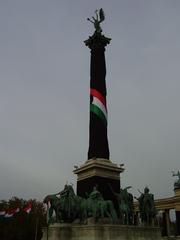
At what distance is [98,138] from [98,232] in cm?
941

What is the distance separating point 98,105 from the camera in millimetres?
32625

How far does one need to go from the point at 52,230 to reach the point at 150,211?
26.2 ft

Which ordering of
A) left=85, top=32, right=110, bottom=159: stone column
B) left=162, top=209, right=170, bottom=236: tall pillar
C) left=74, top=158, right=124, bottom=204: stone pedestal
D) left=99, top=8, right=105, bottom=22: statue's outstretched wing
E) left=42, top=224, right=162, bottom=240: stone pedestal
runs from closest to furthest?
left=42, top=224, right=162, bottom=240: stone pedestal, left=74, top=158, right=124, bottom=204: stone pedestal, left=85, top=32, right=110, bottom=159: stone column, left=99, top=8, right=105, bottom=22: statue's outstretched wing, left=162, top=209, right=170, bottom=236: tall pillar

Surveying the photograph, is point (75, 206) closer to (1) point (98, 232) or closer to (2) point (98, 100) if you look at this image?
(1) point (98, 232)

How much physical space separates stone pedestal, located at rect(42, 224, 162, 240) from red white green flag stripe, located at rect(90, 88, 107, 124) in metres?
10.2

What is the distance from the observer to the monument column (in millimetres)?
29297

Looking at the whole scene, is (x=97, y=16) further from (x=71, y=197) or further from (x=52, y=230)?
(x=52, y=230)

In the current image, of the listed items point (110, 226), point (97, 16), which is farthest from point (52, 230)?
point (97, 16)

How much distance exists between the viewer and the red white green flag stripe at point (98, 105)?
107 ft

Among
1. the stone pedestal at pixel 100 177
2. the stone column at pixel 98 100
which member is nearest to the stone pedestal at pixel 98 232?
the stone pedestal at pixel 100 177

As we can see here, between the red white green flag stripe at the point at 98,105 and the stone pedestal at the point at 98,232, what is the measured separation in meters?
10.2

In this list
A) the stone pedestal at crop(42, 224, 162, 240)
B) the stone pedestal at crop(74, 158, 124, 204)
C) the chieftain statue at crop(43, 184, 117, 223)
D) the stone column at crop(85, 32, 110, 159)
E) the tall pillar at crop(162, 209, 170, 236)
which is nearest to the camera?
the stone pedestal at crop(42, 224, 162, 240)

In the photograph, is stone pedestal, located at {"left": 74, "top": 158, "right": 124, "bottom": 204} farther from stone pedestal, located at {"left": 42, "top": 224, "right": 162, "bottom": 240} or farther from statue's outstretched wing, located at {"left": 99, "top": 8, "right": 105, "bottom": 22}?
statue's outstretched wing, located at {"left": 99, "top": 8, "right": 105, "bottom": 22}

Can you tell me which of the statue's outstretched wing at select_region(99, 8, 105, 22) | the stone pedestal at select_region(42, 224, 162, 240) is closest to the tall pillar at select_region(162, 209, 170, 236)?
the stone pedestal at select_region(42, 224, 162, 240)
